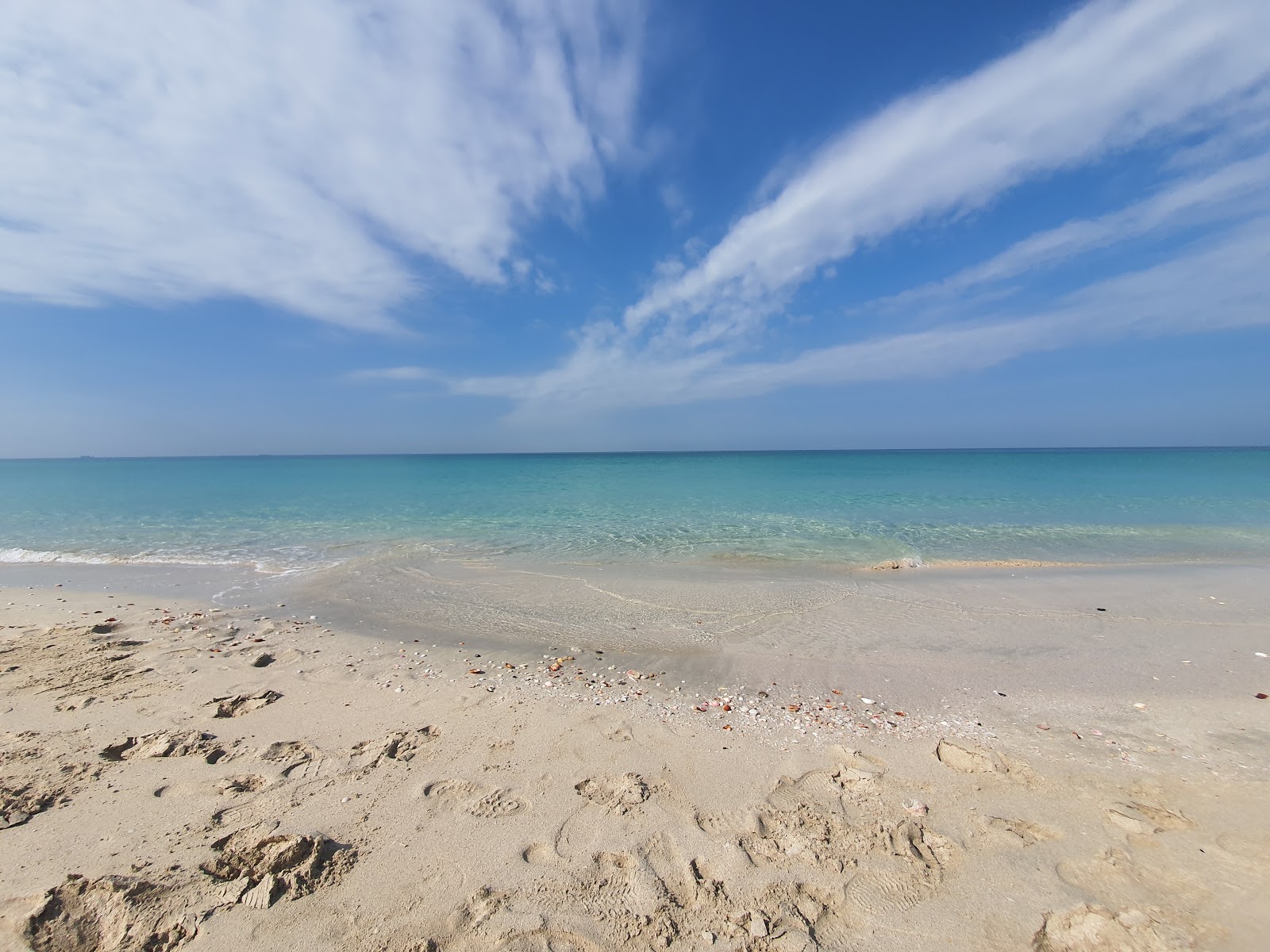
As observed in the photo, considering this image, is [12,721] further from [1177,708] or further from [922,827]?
[1177,708]

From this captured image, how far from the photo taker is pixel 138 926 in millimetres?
2775

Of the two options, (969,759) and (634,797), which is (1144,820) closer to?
(969,759)

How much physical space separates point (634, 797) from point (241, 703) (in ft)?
13.9

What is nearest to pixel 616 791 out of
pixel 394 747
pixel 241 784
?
pixel 394 747

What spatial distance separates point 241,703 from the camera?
538cm

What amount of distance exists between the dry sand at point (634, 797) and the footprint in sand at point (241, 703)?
49mm

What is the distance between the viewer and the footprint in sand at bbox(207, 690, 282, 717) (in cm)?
519

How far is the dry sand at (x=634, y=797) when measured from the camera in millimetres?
2896

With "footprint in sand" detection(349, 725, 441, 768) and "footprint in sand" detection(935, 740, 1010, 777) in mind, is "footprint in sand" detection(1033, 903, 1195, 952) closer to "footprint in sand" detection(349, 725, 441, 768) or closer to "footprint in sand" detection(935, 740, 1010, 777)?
"footprint in sand" detection(935, 740, 1010, 777)

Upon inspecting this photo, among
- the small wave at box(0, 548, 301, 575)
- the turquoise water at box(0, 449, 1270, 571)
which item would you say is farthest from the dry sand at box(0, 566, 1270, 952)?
the turquoise water at box(0, 449, 1270, 571)

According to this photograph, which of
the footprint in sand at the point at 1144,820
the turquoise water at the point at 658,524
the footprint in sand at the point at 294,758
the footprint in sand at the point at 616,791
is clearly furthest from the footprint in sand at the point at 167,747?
the turquoise water at the point at 658,524

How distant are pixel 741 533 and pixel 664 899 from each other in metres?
14.2

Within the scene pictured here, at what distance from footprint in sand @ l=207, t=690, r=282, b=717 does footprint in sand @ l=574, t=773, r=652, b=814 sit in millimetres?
3583

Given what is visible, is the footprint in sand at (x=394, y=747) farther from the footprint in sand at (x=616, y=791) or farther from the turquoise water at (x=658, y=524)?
the turquoise water at (x=658, y=524)
